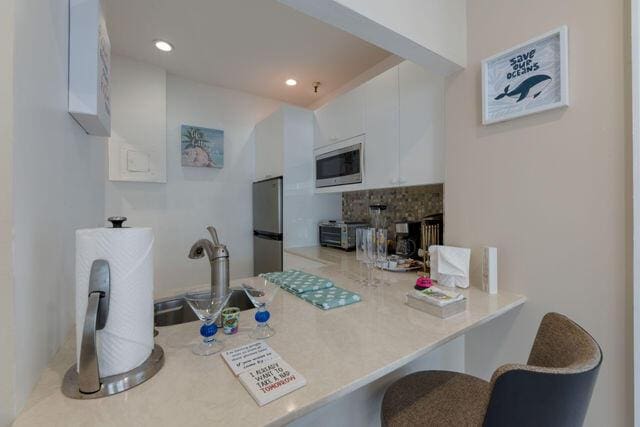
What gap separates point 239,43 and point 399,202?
1.82 metres

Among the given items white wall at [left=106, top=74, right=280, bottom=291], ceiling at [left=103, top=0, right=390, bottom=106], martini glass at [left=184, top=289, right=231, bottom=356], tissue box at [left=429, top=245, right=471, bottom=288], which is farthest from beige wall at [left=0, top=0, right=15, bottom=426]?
white wall at [left=106, top=74, right=280, bottom=291]

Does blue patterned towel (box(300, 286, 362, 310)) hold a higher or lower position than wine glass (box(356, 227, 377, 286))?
lower

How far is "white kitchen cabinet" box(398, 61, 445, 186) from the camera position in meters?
1.55

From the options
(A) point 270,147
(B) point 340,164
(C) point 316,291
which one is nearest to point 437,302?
(C) point 316,291

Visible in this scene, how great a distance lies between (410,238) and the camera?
6.48 ft

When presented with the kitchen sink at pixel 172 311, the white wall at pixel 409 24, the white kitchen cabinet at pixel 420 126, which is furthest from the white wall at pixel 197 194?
the white wall at pixel 409 24

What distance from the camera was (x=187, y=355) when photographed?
73cm

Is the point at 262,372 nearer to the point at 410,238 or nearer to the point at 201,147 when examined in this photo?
the point at 410,238

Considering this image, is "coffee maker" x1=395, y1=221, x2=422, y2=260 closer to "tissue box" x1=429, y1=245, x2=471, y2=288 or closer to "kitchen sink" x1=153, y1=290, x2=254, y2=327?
"tissue box" x1=429, y1=245, x2=471, y2=288

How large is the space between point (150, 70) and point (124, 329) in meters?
2.62

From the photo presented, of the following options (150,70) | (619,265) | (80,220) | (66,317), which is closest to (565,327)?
(619,265)

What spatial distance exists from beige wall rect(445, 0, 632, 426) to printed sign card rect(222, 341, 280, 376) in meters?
1.15

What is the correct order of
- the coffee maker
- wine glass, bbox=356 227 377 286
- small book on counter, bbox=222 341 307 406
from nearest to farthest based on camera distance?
small book on counter, bbox=222 341 307 406 < wine glass, bbox=356 227 377 286 < the coffee maker

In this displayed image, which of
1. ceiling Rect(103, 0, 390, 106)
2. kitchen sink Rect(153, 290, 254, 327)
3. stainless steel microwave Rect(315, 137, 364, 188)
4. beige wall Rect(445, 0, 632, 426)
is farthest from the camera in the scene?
stainless steel microwave Rect(315, 137, 364, 188)
